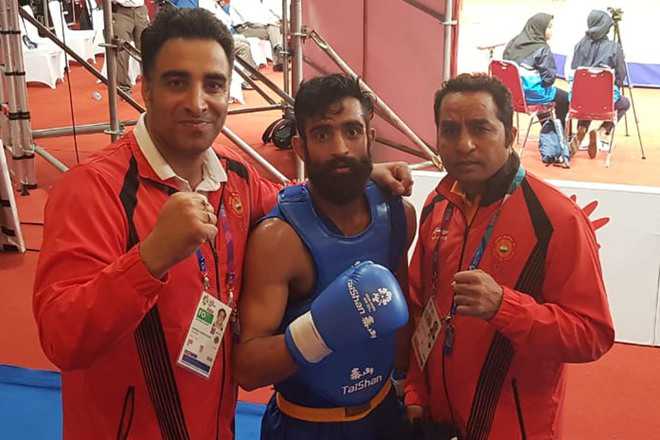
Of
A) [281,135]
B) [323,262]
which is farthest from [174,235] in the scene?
[281,135]

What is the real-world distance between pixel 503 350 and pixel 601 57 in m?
6.82

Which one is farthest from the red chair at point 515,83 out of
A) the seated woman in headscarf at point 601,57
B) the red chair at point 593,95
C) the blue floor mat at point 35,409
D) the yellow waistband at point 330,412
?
the yellow waistband at point 330,412

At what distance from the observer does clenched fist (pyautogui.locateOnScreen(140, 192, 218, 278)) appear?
4.40ft

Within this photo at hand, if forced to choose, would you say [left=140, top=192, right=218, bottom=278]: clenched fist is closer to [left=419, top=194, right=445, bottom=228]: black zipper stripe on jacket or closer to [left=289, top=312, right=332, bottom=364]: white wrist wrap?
[left=289, top=312, right=332, bottom=364]: white wrist wrap

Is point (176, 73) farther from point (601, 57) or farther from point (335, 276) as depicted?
point (601, 57)

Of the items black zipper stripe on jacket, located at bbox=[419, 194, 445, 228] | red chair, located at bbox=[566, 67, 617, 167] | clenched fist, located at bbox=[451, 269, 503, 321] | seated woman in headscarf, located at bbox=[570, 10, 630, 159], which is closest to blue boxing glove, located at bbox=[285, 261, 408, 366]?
clenched fist, located at bbox=[451, 269, 503, 321]

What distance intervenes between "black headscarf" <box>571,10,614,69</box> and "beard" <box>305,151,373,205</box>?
6.76m

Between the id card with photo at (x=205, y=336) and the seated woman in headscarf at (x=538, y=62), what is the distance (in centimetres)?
648

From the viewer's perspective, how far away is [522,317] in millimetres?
1628

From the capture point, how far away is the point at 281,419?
193 centimetres

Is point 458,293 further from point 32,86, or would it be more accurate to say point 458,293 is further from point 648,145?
point 32,86

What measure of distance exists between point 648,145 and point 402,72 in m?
3.69

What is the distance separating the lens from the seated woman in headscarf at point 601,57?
768cm

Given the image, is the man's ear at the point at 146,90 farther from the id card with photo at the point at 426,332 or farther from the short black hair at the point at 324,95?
the id card with photo at the point at 426,332
